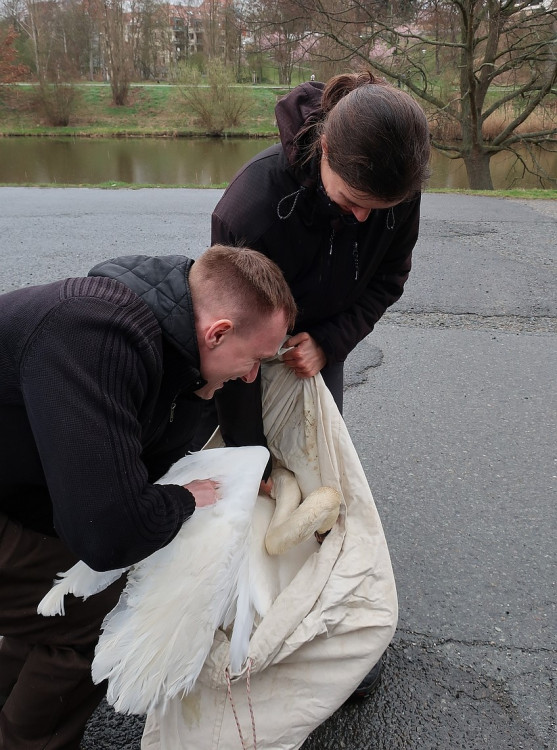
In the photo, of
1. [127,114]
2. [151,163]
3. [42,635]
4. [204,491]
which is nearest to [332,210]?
[204,491]

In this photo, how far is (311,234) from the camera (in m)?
1.90

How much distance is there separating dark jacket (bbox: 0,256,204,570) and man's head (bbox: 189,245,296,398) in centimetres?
4

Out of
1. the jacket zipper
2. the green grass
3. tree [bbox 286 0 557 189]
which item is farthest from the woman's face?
tree [bbox 286 0 557 189]

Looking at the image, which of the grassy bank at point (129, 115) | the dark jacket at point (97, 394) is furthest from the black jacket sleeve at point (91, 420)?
the grassy bank at point (129, 115)

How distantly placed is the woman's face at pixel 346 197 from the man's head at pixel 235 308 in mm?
376

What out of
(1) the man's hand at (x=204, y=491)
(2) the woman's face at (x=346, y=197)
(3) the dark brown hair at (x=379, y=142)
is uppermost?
(3) the dark brown hair at (x=379, y=142)

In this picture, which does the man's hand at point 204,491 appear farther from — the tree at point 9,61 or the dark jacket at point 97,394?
the tree at point 9,61

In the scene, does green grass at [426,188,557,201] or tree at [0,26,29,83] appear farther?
tree at [0,26,29,83]

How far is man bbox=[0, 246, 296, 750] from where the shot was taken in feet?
3.85

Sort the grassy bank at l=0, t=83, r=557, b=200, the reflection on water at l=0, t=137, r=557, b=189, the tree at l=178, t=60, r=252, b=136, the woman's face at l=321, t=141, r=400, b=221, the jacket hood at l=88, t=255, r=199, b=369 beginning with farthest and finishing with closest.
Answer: the grassy bank at l=0, t=83, r=557, b=200
the tree at l=178, t=60, r=252, b=136
the reflection on water at l=0, t=137, r=557, b=189
the woman's face at l=321, t=141, r=400, b=221
the jacket hood at l=88, t=255, r=199, b=369

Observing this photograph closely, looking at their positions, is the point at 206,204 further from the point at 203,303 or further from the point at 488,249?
the point at 203,303

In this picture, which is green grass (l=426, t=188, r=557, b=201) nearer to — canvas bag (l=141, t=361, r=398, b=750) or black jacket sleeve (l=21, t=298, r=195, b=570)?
canvas bag (l=141, t=361, r=398, b=750)

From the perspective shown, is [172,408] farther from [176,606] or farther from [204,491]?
[176,606]

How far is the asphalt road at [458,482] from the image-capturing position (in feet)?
5.96
